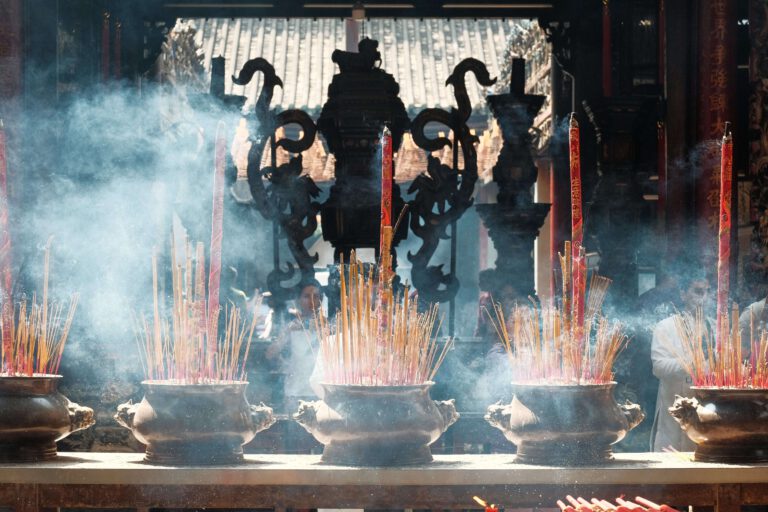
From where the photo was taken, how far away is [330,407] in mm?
2193

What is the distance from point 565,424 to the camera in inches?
86.1

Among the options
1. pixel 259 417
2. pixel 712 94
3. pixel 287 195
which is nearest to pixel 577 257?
pixel 259 417

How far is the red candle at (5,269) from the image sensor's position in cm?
225

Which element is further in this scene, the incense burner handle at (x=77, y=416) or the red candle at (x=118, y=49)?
the red candle at (x=118, y=49)

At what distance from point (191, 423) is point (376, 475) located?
14.3 inches

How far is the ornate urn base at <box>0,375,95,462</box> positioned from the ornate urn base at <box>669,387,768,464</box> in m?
1.25

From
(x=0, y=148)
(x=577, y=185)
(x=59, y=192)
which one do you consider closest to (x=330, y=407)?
(x=577, y=185)

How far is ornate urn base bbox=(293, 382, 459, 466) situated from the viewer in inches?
84.9

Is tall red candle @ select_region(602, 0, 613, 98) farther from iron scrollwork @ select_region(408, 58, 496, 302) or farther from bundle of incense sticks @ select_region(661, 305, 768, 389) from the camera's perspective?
bundle of incense sticks @ select_region(661, 305, 768, 389)

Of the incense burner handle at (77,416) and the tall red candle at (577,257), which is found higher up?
the tall red candle at (577,257)

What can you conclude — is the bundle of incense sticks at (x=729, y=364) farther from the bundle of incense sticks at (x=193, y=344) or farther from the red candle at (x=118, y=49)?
the red candle at (x=118, y=49)

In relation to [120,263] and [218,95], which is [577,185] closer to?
[120,263]

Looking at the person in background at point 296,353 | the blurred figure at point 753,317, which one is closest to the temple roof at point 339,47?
the person in background at point 296,353

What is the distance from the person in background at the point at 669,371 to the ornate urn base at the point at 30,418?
2505 millimetres
